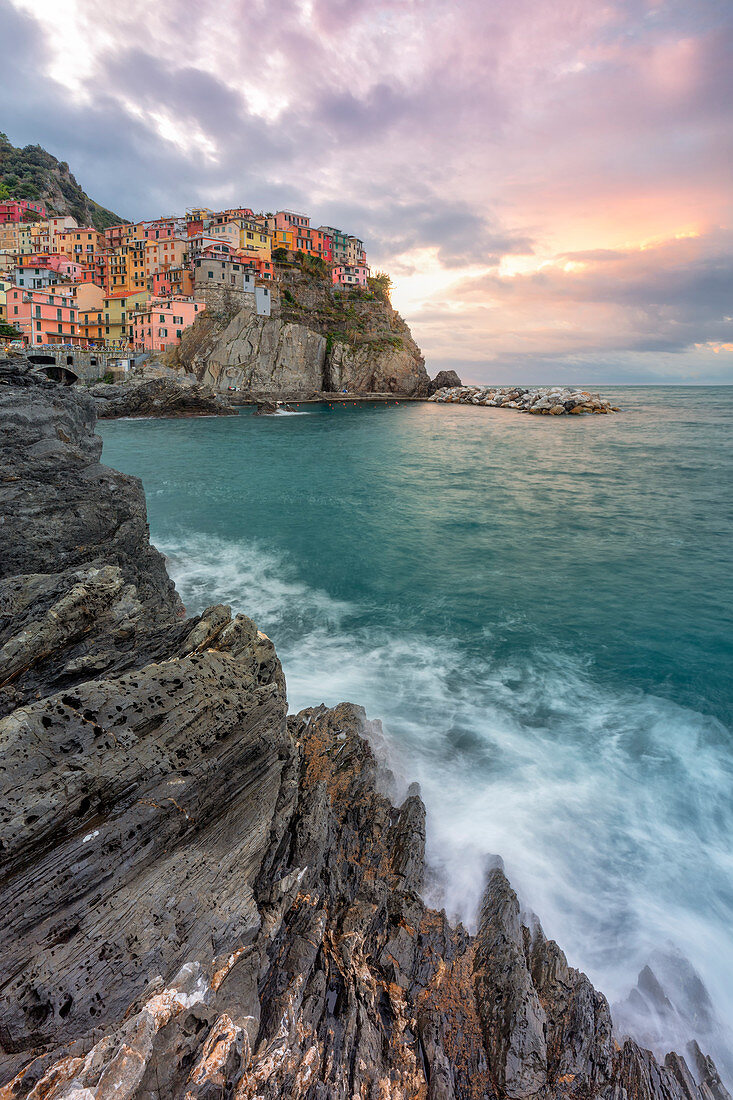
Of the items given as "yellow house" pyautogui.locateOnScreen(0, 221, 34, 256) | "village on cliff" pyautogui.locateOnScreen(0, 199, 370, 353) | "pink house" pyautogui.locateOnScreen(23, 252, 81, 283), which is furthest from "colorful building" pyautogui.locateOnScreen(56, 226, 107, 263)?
"pink house" pyautogui.locateOnScreen(23, 252, 81, 283)

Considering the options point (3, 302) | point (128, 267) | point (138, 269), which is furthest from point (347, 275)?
point (3, 302)

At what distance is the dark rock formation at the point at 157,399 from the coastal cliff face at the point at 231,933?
208 ft

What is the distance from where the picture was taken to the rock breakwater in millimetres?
88750

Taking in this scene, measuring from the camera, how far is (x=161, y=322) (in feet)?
254

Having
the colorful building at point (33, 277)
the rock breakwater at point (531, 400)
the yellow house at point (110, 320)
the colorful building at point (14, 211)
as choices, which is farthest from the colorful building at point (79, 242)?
the rock breakwater at point (531, 400)

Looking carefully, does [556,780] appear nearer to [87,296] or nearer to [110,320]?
[110,320]

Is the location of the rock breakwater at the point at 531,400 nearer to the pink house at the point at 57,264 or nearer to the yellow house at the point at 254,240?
the yellow house at the point at 254,240

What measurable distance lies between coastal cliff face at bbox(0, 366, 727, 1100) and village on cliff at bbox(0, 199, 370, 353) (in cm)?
7391

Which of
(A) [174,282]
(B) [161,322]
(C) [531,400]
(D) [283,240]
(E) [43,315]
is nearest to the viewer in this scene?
(E) [43,315]

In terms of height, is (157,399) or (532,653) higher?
(157,399)

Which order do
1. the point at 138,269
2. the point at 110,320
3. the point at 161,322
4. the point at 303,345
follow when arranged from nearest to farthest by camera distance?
the point at 161,322, the point at 110,320, the point at 303,345, the point at 138,269

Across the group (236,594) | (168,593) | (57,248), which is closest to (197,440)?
(236,594)

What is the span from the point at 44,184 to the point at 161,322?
86.0 m

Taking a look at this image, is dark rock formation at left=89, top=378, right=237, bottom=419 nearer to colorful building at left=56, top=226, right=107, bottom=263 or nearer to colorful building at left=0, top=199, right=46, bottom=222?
colorful building at left=56, top=226, right=107, bottom=263
